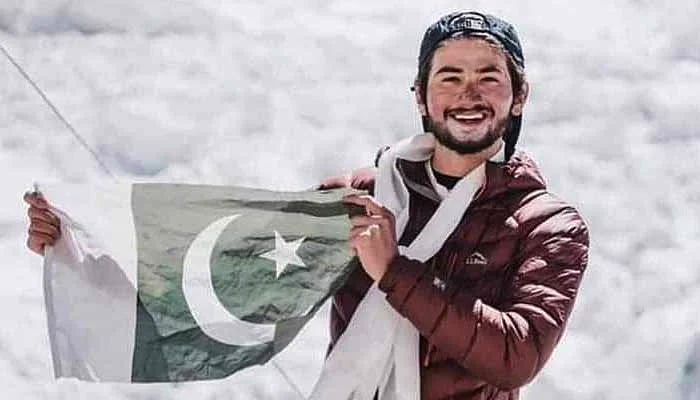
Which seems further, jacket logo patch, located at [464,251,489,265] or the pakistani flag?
the pakistani flag

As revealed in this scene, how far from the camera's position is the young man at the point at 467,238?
439 cm

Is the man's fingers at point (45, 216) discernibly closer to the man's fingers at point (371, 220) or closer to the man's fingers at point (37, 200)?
the man's fingers at point (37, 200)

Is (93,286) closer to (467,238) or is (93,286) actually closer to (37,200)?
(37,200)

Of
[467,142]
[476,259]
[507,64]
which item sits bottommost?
[476,259]

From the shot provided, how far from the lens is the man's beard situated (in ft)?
15.6

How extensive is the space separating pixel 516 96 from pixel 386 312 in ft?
2.64

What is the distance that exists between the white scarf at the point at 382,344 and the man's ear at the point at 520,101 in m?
0.28

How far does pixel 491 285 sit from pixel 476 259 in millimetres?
93

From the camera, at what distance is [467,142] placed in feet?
15.6

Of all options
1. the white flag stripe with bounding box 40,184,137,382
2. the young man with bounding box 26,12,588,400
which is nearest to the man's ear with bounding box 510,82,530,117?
the young man with bounding box 26,12,588,400

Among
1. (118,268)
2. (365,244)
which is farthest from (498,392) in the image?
(118,268)

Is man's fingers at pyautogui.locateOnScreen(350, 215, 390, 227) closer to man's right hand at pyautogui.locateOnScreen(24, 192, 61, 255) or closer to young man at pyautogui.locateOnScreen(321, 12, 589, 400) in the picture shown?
young man at pyautogui.locateOnScreen(321, 12, 589, 400)

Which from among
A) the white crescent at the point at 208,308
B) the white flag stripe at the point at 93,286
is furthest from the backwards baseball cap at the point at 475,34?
the white flag stripe at the point at 93,286

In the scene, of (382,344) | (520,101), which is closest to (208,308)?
(382,344)
